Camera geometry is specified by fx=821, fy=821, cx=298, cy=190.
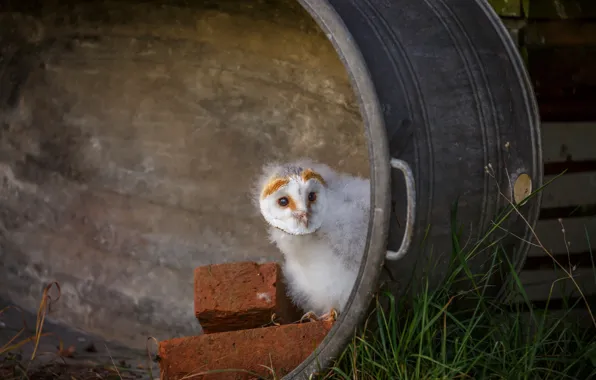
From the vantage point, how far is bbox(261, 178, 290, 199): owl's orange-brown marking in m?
3.13

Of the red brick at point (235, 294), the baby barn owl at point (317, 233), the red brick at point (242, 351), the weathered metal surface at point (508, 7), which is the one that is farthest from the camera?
the weathered metal surface at point (508, 7)

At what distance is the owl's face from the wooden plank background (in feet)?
3.20

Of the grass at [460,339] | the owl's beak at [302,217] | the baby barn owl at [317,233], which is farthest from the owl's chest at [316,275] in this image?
the grass at [460,339]

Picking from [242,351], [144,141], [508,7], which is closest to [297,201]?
[242,351]

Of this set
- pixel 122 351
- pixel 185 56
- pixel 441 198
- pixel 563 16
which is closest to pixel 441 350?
pixel 441 198

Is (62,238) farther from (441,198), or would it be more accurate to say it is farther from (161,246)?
(441,198)

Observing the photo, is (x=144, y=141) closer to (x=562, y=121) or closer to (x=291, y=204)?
(x=291, y=204)

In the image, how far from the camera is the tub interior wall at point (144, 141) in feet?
13.0

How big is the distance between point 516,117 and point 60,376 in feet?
6.87

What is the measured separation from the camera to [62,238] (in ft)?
14.0

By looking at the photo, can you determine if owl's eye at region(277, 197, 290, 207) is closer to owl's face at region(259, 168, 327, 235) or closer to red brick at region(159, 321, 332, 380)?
owl's face at region(259, 168, 327, 235)

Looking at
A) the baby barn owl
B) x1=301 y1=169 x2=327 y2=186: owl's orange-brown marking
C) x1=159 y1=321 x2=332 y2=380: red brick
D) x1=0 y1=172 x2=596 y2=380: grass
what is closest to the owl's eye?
the baby barn owl

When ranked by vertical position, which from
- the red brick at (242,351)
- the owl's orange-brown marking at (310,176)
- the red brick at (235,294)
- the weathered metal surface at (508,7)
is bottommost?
the red brick at (242,351)

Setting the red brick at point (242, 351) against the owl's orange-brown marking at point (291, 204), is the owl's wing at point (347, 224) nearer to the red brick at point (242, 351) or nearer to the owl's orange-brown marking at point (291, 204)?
the owl's orange-brown marking at point (291, 204)
